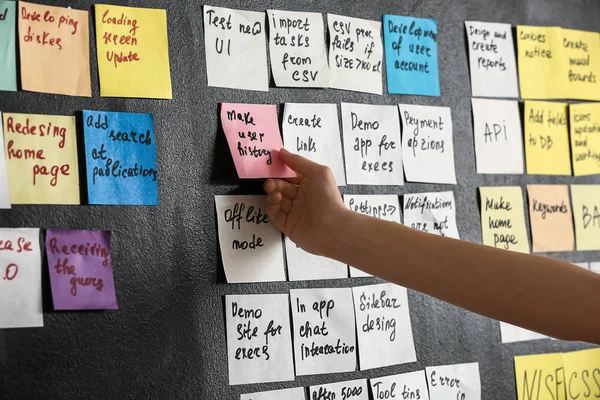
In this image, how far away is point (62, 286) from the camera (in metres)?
1.07

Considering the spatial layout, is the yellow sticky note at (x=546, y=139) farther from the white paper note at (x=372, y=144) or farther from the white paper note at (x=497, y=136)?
the white paper note at (x=372, y=144)

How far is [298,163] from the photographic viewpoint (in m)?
1.23

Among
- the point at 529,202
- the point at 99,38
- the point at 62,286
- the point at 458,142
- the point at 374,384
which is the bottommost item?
the point at 374,384

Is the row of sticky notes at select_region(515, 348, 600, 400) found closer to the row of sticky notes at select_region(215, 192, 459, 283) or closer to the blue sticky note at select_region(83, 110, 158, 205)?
the row of sticky notes at select_region(215, 192, 459, 283)

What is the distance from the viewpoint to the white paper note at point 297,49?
4.25 feet

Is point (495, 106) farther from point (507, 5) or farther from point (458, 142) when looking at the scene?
point (507, 5)

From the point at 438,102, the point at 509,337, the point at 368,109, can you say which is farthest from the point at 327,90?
the point at 509,337

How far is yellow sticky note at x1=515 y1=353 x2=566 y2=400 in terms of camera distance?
150 centimetres

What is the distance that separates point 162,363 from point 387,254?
40 cm

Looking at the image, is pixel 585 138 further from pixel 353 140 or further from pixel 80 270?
pixel 80 270

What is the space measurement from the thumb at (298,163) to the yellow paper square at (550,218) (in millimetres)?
583

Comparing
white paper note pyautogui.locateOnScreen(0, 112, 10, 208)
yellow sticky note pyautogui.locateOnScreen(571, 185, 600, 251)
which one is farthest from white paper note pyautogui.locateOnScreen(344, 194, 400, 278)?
white paper note pyautogui.locateOnScreen(0, 112, 10, 208)

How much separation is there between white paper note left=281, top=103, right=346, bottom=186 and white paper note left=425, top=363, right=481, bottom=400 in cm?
42

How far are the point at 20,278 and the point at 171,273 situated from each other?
23 cm
